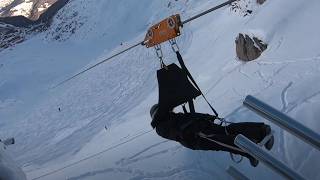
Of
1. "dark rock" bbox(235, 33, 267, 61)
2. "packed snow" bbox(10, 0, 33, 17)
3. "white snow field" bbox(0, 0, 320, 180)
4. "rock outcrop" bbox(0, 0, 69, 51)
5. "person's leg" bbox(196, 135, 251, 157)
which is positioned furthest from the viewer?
"packed snow" bbox(10, 0, 33, 17)

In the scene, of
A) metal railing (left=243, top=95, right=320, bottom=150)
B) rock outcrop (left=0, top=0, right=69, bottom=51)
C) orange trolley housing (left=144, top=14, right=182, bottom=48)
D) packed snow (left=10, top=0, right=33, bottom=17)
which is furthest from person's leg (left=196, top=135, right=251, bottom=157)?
packed snow (left=10, top=0, right=33, bottom=17)

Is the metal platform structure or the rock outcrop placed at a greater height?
the rock outcrop

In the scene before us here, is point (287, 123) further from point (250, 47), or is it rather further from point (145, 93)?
point (145, 93)

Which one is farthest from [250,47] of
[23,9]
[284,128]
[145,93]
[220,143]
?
[23,9]

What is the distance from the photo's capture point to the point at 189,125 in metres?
4.35

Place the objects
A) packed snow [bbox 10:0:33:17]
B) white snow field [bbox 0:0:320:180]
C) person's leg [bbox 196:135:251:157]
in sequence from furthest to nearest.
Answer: packed snow [bbox 10:0:33:17] < white snow field [bbox 0:0:320:180] < person's leg [bbox 196:135:251:157]

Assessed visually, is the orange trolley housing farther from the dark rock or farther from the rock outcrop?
the rock outcrop

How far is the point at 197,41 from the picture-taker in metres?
20.1

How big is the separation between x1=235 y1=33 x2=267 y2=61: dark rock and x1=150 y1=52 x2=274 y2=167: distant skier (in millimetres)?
8531

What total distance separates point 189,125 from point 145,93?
12484 mm

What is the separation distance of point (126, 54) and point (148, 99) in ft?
28.9

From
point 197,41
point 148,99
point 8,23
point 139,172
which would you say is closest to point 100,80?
point 197,41

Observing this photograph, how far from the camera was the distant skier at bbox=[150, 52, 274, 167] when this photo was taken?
3938mm

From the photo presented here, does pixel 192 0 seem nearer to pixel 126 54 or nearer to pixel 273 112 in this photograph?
pixel 126 54
